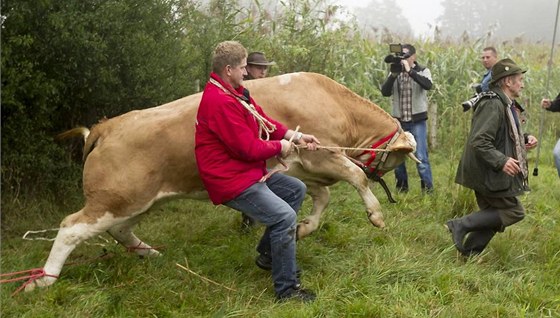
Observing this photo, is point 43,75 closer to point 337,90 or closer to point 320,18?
point 337,90

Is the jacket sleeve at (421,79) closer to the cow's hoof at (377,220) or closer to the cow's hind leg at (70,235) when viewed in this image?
the cow's hoof at (377,220)

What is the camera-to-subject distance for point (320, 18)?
10.5 meters

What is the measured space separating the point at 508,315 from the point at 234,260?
2099mm


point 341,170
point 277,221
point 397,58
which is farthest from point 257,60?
point 277,221

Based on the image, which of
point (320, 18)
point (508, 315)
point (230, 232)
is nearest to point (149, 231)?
point (230, 232)

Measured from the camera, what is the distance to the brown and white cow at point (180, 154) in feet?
14.9

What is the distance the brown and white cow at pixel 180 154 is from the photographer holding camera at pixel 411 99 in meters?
2.29

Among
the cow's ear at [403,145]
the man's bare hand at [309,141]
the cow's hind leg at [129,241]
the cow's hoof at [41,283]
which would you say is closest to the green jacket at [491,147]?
the cow's ear at [403,145]

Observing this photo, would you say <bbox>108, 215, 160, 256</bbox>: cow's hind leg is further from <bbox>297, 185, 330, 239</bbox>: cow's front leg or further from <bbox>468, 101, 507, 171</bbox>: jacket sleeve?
<bbox>468, 101, 507, 171</bbox>: jacket sleeve

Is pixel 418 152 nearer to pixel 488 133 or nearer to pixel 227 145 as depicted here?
pixel 488 133

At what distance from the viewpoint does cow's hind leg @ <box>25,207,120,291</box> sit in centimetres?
446

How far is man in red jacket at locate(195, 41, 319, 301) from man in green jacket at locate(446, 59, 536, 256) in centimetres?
163

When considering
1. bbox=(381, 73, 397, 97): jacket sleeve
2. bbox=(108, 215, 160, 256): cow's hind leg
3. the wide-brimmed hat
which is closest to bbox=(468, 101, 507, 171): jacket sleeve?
the wide-brimmed hat

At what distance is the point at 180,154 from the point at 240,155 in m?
0.73
